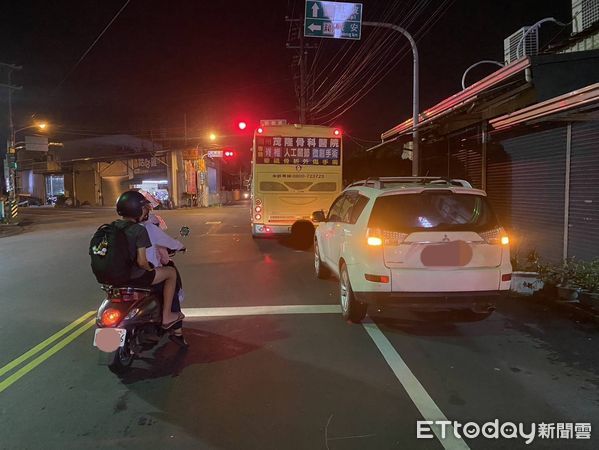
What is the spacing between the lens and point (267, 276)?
397 inches

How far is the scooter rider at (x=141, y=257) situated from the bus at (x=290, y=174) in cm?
952

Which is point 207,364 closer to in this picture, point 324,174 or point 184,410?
point 184,410

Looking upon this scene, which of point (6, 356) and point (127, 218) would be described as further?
point (6, 356)

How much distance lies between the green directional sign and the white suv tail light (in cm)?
910

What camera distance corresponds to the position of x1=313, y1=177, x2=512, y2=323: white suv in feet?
18.5

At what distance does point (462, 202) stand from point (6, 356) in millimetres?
5515

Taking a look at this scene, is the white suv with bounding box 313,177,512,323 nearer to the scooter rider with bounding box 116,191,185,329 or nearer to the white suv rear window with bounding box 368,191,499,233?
the white suv rear window with bounding box 368,191,499,233

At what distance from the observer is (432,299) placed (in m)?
5.64

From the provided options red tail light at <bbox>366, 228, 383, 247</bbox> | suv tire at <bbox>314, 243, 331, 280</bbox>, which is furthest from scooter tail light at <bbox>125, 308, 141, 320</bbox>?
suv tire at <bbox>314, 243, 331, 280</bbox>

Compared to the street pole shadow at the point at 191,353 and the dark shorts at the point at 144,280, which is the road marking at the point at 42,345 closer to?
the street pole shadow at the point at 191,353

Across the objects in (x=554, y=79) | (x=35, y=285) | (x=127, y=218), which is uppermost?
(x=554, y=79)

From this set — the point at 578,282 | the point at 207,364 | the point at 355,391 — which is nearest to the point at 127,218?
the point at 207,364

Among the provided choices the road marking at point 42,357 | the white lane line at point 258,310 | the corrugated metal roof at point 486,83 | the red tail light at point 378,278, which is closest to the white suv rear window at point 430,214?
the red tail light at point 378,278
